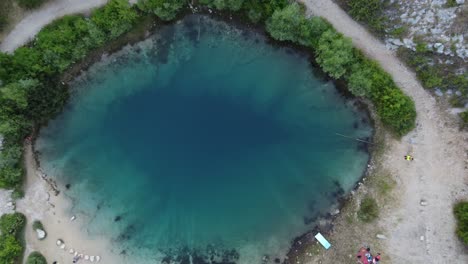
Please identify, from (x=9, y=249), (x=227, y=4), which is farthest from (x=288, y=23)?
(x=9, y=249)

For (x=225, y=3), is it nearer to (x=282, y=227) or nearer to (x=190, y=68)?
(x=190, y=68)

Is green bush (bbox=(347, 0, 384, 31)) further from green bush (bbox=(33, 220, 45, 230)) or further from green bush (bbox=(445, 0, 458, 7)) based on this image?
green bush (bbox=(33, 220, 45, 230))

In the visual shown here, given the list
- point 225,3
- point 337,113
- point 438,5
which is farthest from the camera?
point 337,113

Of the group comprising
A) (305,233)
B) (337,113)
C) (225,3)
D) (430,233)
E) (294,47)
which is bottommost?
(430,233)

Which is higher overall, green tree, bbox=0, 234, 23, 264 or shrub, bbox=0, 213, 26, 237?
shrub, bbox=0, 213, 26, 237

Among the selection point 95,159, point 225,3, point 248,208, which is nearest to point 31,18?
point 95,159

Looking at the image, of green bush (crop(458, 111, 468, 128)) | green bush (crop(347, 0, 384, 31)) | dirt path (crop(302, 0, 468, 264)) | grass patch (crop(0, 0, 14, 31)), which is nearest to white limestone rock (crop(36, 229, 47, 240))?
grass patch (crop(0, 0, 14, 31))

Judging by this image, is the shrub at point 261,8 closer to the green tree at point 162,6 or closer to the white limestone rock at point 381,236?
the green tree at point 162,6
